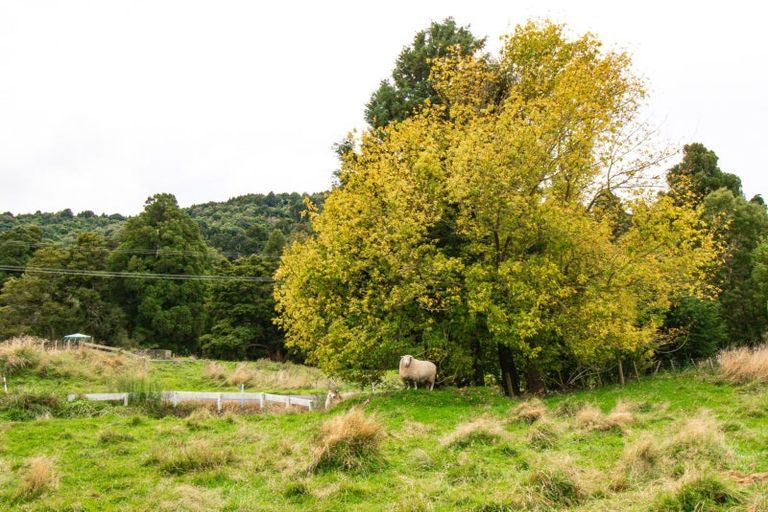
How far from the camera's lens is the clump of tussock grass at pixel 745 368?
Answer: 51.8 ft

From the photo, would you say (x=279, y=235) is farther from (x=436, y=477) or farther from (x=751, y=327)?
(x=436, y=477)

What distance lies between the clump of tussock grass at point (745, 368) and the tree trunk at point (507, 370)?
5.80 metres

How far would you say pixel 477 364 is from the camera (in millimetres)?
20375

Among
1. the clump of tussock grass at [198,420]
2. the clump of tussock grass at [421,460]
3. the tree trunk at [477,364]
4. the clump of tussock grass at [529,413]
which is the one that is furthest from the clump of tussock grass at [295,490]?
the tree trunk at [477,364]

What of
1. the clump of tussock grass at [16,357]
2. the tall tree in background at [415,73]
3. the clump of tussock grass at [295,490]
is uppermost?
the tall tree in background at [415,73]

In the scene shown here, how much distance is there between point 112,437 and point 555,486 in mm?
8842

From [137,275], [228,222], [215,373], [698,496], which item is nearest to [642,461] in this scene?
[698,496]

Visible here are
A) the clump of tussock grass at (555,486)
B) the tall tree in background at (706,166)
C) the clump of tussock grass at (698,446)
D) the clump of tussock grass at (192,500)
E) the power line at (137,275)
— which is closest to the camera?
the clump of tussock grass at (555,486)

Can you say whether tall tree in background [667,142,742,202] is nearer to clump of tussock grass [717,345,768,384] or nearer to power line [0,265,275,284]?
clump of tussock grass [717,345,768,384]

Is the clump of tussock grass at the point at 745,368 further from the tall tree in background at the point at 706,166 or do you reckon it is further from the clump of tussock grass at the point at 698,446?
the tall tree in background at the point at 706,166

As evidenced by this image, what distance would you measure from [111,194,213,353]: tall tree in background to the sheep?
1353 inches

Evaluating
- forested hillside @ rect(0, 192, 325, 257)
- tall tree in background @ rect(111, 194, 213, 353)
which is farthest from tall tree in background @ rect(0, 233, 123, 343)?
forested hillside @ rect(0, 192, 325, 257)

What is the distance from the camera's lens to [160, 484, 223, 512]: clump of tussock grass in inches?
276

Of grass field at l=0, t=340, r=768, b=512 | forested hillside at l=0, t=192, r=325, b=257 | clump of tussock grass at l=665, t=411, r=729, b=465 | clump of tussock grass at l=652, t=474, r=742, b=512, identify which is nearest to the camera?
clump of tussock grass at l=652, t=474, r=742, b=512
